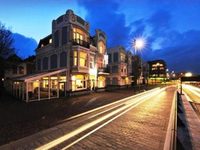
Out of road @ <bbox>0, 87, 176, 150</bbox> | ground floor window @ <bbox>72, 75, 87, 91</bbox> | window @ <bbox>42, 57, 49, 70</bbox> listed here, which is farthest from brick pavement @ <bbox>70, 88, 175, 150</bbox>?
window @ <bbox>42, 57, 49, 70</bbox>

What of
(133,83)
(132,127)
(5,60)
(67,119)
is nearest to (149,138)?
(132,127)

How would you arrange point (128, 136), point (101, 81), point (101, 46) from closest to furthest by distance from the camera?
1. point (128, 136)
2. point (101, 81)
3. point (101, 46)

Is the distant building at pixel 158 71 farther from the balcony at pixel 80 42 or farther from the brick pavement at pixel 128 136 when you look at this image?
the brick pavement at pixel 128 136

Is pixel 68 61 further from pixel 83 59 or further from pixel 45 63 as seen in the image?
pixel 45 63

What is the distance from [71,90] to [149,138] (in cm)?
2073

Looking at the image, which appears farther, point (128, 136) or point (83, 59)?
point (83, 59)

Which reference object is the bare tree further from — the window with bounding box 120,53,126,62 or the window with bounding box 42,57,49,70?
the window with bounding box 120,53,126,62

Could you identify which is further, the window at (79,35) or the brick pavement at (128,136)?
the window at (79,35)

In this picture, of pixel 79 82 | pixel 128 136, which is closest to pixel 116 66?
pixel 79 82

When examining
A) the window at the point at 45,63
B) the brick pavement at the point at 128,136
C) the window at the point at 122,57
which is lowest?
the brick pavement at the point at 128,136

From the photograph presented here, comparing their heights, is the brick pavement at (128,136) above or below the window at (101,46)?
below

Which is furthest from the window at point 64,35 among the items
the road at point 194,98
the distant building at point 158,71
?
the distant building at point 158,71

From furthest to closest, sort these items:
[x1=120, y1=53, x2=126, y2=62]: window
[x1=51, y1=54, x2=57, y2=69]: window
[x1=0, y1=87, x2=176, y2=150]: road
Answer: [x1=120, y1=53, x2=126, y2=62]: window
[x1=51, y1=54, x2=57, y2=69]: window
[x1=0, y1=87, x2=176, y2=150]: road

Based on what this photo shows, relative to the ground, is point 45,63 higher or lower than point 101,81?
higher
